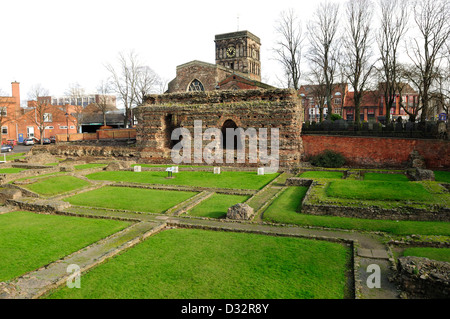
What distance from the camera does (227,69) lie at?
1715 inches

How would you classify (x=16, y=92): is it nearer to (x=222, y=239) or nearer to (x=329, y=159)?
(x=329, y=159)

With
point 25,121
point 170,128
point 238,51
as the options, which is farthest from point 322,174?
point 25,121

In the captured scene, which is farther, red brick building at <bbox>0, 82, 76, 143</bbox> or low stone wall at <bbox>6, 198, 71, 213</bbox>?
red brick building at <bbox>0, 82, 76, 143</bbox>

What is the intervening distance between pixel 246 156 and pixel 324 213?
12.5 meters

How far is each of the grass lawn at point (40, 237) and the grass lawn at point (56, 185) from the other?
128 inches

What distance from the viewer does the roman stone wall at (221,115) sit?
23.6 meters

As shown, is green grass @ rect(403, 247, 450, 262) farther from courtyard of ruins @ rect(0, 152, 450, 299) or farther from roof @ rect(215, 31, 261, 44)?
roof @ rect(215, 31, 261, 44)

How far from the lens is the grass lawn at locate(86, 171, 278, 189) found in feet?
59.0

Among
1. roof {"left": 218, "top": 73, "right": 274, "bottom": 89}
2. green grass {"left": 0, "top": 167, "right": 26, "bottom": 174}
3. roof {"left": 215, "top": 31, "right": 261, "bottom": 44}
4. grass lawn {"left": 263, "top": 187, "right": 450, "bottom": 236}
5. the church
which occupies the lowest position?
grass lawn {"left": 263, "top": 187, "right": 450, "bottom": 236}

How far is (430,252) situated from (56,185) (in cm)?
1675

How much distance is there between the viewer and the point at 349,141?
2333 cm

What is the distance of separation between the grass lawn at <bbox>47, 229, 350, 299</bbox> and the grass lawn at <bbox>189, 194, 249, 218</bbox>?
2.52 meters

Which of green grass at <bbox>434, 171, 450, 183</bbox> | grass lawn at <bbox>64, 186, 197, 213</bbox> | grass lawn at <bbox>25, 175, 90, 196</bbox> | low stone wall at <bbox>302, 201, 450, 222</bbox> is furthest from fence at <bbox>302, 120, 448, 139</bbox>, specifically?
grass lawn at <bbox>25, 175, 90, 196</bbox>

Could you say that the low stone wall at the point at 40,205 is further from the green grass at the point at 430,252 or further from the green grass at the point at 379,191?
the green grass at the point at 430,252
